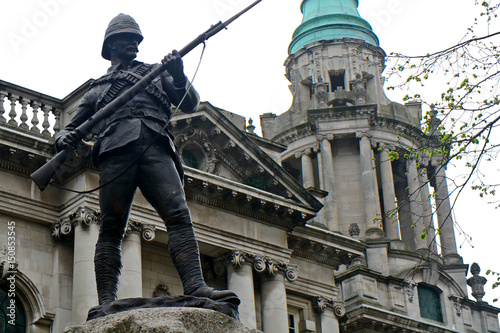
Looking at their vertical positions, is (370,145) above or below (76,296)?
above

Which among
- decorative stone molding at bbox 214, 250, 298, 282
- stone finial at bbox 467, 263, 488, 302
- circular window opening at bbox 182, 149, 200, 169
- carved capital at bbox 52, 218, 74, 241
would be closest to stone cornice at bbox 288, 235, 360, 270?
decorative stone molding at bbox 214, 250, 298, 282

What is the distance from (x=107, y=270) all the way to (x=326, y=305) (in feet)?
68.7

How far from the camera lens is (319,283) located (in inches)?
1246

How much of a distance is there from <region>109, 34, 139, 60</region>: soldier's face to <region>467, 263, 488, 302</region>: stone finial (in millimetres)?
35847

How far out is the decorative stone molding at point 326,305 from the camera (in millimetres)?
31172

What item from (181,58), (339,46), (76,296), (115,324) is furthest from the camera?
(339,46)

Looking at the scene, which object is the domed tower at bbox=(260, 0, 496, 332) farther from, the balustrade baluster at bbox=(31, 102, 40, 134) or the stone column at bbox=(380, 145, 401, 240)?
the balustrade baluster at bbox=(31, 102, 40, 134)

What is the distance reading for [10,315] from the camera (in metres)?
24.7

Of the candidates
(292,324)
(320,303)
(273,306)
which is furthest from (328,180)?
(273,306)

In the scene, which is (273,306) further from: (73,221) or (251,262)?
(73,221)

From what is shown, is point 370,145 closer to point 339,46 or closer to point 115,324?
point 339,46

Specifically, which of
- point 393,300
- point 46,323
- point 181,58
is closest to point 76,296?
point 46,323

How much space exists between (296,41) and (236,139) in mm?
25347

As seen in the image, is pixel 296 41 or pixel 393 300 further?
pixel 296 41
